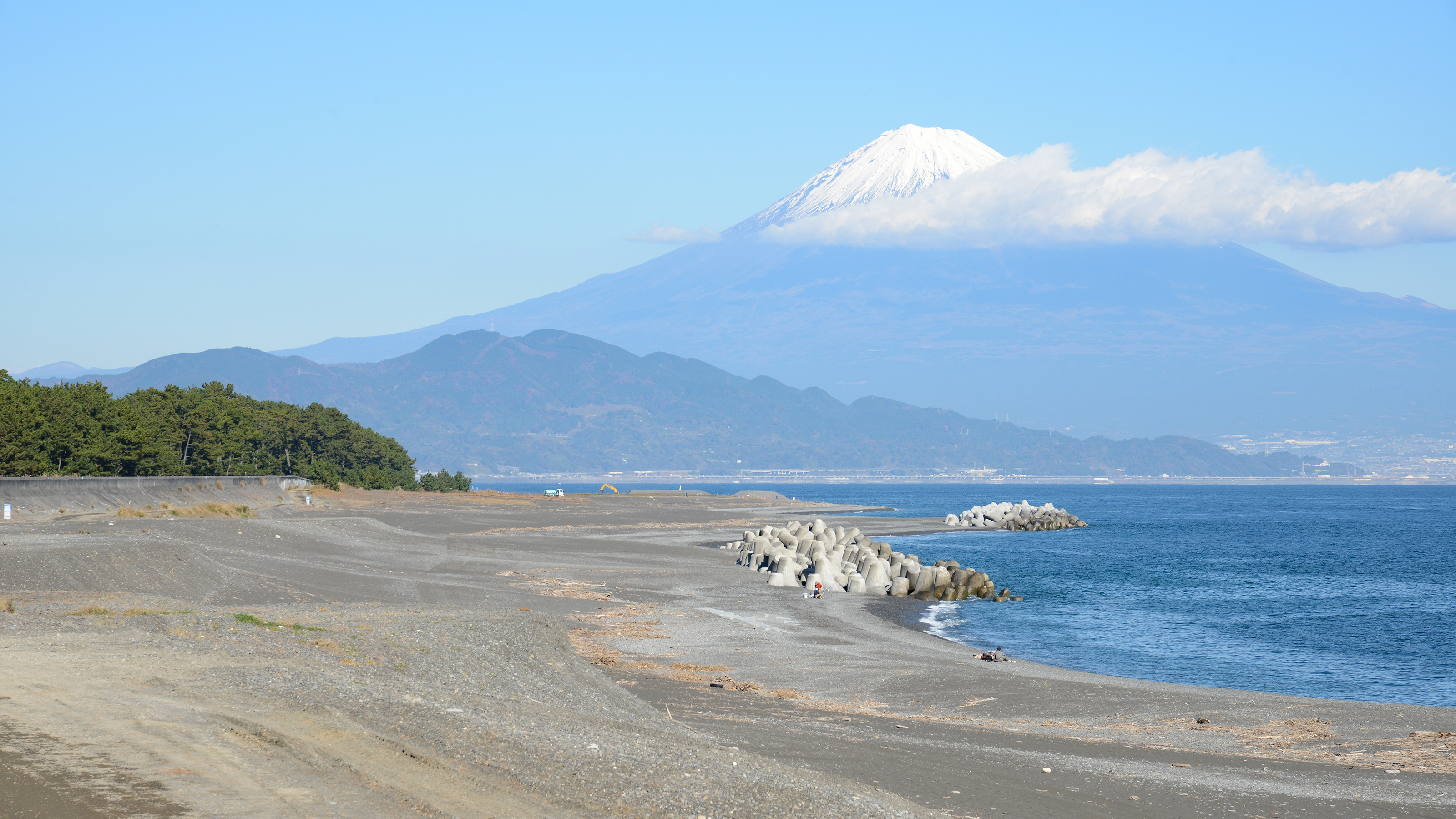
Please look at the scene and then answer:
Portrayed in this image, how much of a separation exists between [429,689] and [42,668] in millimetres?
5345

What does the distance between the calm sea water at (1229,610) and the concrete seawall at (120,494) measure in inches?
1586

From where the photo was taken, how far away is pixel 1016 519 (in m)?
115

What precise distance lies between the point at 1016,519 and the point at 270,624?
334 feet

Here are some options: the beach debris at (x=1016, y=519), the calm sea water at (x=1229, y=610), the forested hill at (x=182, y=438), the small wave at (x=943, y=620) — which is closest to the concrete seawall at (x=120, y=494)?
the forested hill at (x=182, y=438)

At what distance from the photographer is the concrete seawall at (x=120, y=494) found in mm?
50344

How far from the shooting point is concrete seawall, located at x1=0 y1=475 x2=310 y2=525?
50.3m

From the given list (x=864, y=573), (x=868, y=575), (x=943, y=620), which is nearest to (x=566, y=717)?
(x=943, y=620)

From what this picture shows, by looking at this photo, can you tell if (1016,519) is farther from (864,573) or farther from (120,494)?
(120,494)

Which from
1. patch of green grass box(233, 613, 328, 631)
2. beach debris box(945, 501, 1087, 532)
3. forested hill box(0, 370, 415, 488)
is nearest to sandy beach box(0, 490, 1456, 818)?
patch of green grass box(233, 613, 328, 631)

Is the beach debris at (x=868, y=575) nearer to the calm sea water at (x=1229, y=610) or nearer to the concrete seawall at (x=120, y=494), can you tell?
the calm sea water at (x=1229, y=610)

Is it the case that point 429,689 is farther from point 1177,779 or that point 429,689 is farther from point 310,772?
point 1177,779

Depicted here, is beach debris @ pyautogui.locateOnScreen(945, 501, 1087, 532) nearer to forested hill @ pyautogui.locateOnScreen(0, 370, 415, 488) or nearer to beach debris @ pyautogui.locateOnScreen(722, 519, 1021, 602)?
forested hill @ pyautogui.locateOnScreen(0, 370, 415, 488)

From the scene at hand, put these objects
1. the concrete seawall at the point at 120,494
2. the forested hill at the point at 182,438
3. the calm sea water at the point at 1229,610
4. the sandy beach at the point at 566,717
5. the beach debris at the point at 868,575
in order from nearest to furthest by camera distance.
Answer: the sandy beach at the point at 566,717
the calm sea water at the point at 1229,610
the beach debris at the point at 868,575
the concrete seawall at the point at 120,494
the forested hill at the point at 182,438

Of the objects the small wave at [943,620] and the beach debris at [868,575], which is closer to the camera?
the small wave at [943,620]
